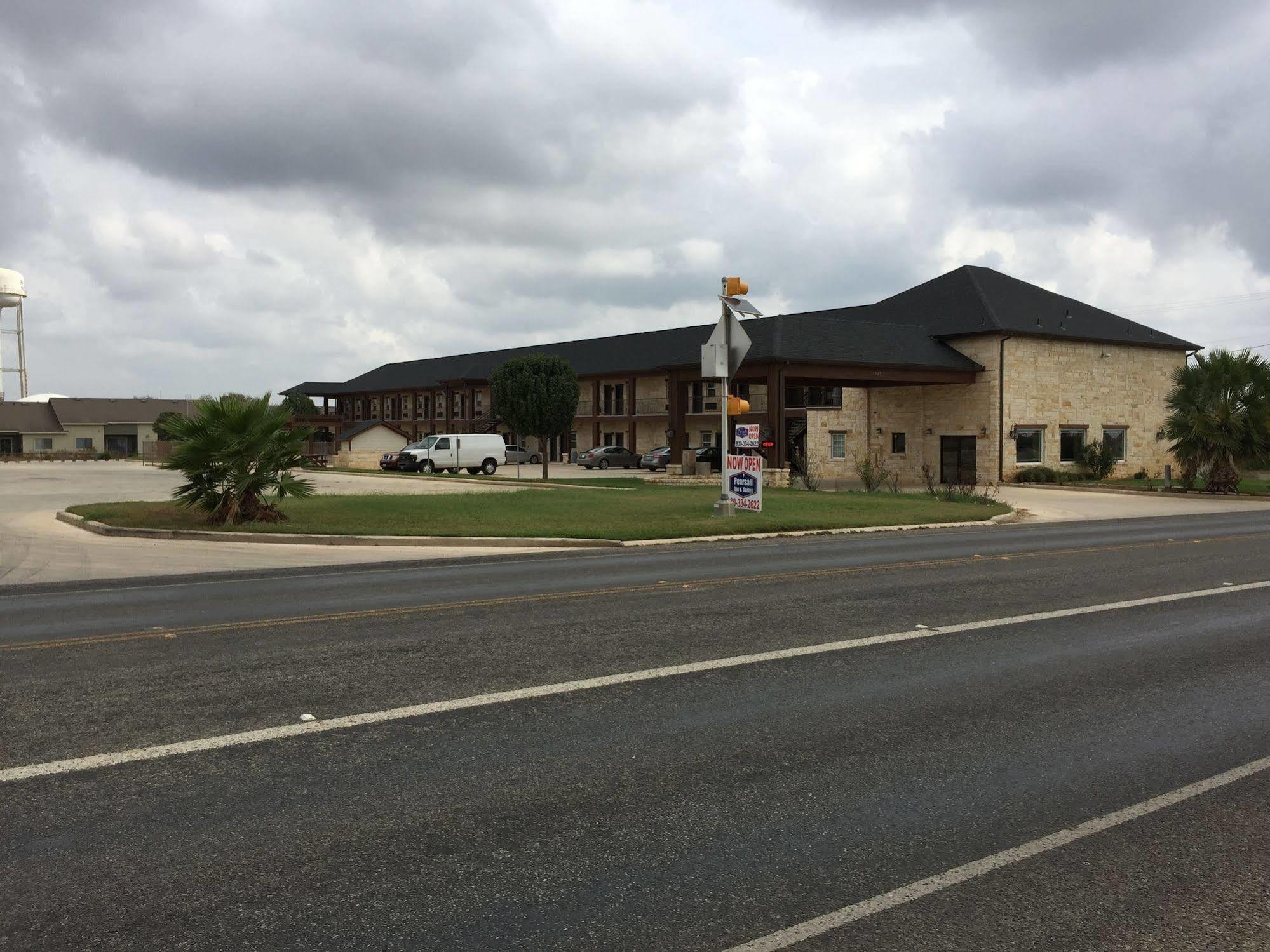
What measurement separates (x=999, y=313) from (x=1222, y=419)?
1122 centimetres

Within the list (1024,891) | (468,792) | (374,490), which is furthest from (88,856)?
(374,490)

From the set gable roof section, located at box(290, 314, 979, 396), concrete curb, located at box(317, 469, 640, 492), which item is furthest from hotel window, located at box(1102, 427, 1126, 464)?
concrete curb, located at box(317, 469, 640, 492)

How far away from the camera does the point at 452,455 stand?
→ 51.8 meters

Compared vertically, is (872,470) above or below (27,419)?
below

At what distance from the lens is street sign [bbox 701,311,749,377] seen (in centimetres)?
2238

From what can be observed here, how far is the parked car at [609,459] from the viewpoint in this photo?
62.3 meters

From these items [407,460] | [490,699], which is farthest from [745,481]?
[407,460]

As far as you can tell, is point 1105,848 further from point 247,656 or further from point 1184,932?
point 247,656

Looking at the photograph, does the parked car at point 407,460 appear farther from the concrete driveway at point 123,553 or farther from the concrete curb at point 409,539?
the concrete curb at point 409,539

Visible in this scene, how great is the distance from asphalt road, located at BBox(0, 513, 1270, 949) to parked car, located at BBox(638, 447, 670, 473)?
46.4 metres

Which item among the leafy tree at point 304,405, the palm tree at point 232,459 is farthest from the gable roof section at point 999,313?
the leafy tree at point 304,405

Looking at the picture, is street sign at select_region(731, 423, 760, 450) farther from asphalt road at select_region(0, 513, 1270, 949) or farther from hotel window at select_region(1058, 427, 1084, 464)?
hotel window at select_region(1058, 427, 1084, 464)

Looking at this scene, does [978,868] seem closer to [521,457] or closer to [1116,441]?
[1116,441]

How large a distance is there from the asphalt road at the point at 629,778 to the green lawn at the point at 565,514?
9111 millimetres
